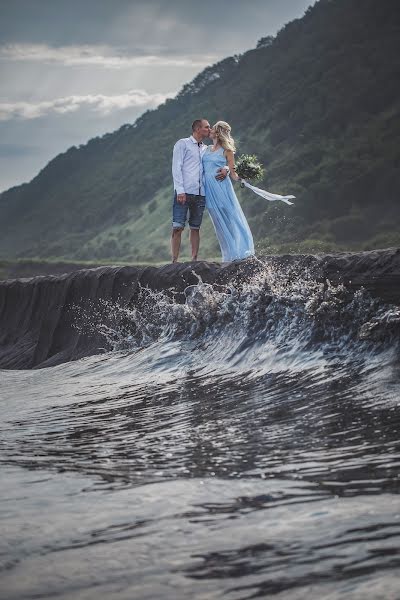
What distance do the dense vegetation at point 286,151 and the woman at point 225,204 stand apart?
3477cm

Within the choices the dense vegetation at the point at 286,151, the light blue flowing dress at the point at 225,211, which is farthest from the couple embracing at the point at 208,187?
the dense vegetation at the point at 286,151

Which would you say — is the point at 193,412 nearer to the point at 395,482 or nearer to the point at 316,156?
the point at 395,482

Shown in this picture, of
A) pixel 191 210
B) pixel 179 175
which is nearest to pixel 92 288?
pixel 191 210

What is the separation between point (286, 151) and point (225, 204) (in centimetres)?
7069

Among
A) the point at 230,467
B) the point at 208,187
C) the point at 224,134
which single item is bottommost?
the point at 230,467

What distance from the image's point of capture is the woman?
10.9 m

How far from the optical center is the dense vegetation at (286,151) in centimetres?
6262

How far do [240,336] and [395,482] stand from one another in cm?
430

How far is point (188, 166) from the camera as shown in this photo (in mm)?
10812

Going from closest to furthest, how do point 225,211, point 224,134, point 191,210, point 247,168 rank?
point 224,134 < point 191,210 < point 225,211 < point 247,168

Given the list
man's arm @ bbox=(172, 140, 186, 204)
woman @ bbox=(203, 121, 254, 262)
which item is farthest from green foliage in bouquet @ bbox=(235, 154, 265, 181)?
man's arm @ bbox=(172, 140, 186, 204)

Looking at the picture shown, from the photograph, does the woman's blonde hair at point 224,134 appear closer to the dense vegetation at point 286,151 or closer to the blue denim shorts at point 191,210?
the blue denim shorts at point 191,210

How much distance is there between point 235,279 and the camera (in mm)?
8445

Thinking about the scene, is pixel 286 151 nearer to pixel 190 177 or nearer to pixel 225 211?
pixel 225 211
